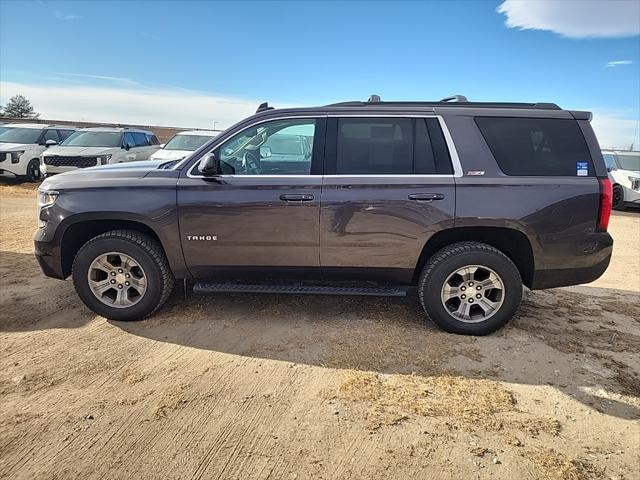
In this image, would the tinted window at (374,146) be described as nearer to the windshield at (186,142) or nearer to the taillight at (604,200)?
the taillight at (604,200)

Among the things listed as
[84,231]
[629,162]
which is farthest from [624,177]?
[84,231]

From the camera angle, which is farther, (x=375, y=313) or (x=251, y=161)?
(x=375, y=313)

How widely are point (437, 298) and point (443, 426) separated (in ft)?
4.69

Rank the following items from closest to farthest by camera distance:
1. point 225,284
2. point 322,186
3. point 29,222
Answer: point 322,186 < point 225,284 < point 29,222

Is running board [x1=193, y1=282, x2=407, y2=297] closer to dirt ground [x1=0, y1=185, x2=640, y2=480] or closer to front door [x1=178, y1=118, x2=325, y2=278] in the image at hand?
front door [x1=178, y1=118, x2=325, y2=278]

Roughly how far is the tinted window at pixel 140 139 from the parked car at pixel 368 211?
38.6ft

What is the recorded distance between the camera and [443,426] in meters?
2.89

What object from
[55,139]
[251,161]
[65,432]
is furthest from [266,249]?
[55,139]

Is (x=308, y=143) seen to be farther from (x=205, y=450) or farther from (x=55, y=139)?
(x=55, y=139)

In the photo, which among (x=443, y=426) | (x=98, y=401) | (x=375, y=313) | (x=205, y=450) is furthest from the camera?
(x=375, y=313)

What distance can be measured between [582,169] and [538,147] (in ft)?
1.31

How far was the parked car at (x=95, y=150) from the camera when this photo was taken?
44.0 feet

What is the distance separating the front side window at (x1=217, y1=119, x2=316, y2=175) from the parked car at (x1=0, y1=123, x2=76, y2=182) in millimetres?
13555

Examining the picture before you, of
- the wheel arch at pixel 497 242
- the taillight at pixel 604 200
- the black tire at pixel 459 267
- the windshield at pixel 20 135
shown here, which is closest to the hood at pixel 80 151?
the windshield at pixel 20 135
